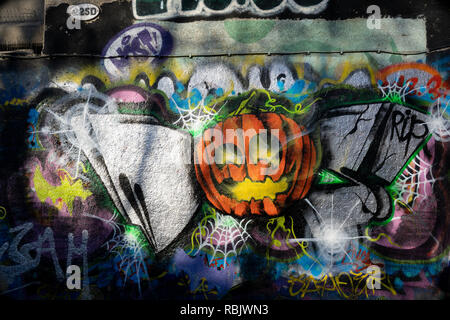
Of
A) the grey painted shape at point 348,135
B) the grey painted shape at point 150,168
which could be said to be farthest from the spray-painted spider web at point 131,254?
the grey painted shape at point 348,135

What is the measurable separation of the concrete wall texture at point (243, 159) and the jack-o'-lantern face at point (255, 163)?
2 centimetres

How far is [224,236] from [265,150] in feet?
3.33

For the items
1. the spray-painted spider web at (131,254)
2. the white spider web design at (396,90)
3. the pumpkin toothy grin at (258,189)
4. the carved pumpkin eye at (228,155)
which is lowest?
the spray-painted spider web at (131,254)

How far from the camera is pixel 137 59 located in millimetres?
3727

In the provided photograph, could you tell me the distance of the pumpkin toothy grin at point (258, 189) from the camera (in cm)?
365

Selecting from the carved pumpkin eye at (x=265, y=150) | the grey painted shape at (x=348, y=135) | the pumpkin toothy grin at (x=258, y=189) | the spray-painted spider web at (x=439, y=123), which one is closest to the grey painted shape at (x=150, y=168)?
the pumpkin toothy grin at (x=258, y=189)

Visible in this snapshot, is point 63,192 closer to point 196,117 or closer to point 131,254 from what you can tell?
point 131,254

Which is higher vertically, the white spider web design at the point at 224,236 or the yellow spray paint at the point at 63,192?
the yellow spray paint at the point at 63,192

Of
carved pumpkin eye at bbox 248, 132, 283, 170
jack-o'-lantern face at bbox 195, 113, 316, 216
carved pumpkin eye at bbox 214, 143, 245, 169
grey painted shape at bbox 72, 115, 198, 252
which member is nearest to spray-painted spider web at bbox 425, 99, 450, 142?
jack-o'-lantern face at bbox 195, 113, 316, 216

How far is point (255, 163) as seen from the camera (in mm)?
3656

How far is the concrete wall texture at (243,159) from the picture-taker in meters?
3.64

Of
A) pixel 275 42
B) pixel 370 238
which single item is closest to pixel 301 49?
pixel 275 42

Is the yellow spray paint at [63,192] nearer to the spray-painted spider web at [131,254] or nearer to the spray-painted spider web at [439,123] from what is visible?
the spray-painted spider web at [131,254]

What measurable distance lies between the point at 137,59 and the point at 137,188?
140 centimetres
